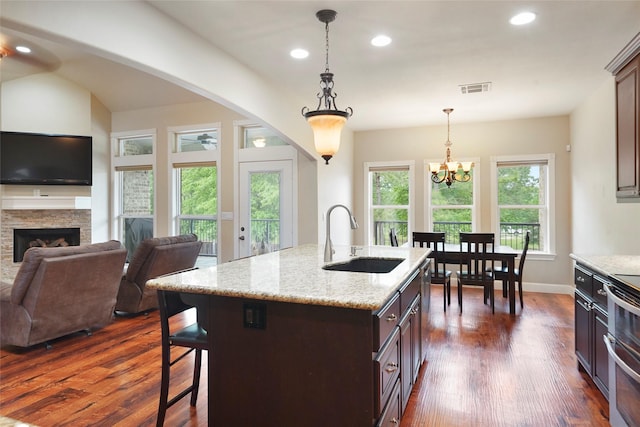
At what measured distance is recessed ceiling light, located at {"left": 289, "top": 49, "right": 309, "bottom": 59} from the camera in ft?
11.1

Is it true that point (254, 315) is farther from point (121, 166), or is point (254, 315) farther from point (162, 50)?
point (121, 166)

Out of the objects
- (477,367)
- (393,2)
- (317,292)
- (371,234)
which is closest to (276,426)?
(317,292)

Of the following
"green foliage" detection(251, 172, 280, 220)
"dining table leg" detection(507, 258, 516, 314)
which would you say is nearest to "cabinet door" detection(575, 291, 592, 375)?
"dining table leg" detection(507, 258, 516, 314)

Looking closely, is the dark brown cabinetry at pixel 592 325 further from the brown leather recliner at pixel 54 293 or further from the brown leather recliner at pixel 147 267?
the brown leather recliner at pixel 54 293

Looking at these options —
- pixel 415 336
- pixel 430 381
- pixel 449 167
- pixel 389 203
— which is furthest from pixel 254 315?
pixel 389 203

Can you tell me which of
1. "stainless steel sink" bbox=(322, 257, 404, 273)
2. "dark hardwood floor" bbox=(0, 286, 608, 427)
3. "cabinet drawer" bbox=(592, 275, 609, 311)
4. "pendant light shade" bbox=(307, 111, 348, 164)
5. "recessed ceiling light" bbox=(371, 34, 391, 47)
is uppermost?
"recessed ceiling light" bbox=(371, 34, 391, 47)

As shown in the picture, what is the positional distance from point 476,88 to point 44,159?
6345mm

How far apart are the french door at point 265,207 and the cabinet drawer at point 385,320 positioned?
12.1 feet

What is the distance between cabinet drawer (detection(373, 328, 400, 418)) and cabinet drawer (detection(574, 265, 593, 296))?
1.60 m

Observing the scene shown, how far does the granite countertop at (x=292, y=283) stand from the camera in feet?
5.28

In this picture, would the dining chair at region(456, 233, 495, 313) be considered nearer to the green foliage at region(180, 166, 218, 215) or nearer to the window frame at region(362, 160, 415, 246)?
the window frame at region(362, 160, 415, 246)

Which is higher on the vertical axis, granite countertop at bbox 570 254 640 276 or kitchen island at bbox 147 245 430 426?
granite countertop at bbox 570 254 640 276

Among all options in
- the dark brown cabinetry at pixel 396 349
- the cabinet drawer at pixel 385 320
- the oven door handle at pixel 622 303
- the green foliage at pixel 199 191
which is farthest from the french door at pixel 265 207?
the oven door handle at pixel 622 303

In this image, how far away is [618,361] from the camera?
1988mm
